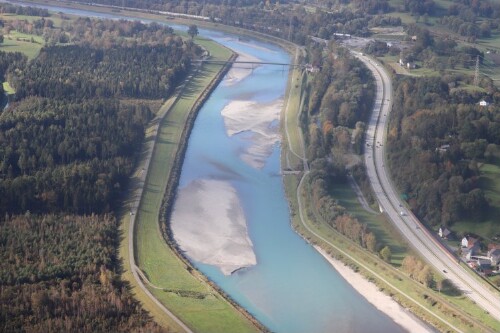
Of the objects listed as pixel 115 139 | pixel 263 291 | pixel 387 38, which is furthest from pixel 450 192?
pixel 387 38

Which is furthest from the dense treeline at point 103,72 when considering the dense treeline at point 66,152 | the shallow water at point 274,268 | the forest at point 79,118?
the shallow water at point 274,268

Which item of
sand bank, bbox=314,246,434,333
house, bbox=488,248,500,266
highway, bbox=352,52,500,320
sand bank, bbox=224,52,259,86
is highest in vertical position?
house, bbox=488,248,500,266

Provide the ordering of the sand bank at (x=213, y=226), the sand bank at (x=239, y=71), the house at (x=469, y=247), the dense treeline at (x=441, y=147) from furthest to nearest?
the sand bank at (x=239, y=71)
the dense treeline at (x=441, y=147)
the sand bank at (x=213, y=226)
the house at (x=469, y=247)

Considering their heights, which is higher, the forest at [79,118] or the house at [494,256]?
the house at [494,256]

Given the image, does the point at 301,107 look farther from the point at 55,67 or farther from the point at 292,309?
the point at 292,309

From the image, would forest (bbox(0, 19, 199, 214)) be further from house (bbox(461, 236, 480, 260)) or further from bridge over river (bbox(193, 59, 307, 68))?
house (bbox(461, 236, 480, 260))

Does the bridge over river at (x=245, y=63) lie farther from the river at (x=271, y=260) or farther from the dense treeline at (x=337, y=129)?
the river at (x=271, y=260)

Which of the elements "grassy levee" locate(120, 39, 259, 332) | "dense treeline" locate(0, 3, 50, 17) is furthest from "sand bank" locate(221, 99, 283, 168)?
"dense treeline" locate(0, 3, 50, 17)
